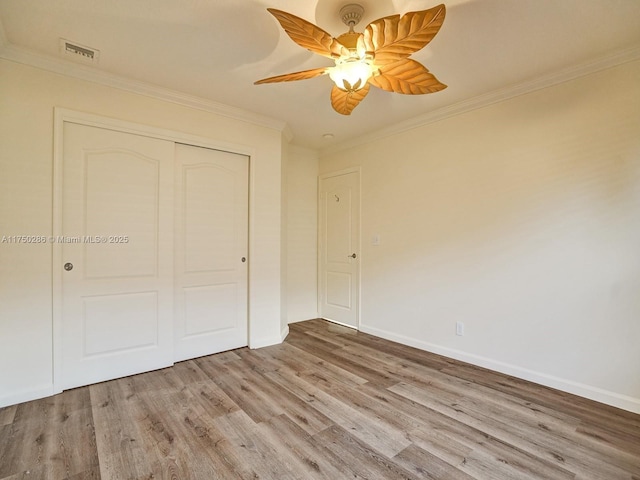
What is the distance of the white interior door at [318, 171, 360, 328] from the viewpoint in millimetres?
4184

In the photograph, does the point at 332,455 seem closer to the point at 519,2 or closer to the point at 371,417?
the point at 371,417

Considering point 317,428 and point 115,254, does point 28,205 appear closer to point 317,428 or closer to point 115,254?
point 115,254

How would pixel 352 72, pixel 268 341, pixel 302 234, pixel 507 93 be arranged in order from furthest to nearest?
pixel 302 234 < pixel 268 341 < pixel 507 93 < pixel 352 72

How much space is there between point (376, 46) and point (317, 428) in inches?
89.6

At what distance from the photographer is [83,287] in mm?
2502

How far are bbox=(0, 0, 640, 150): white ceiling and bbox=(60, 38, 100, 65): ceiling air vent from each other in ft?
0.16

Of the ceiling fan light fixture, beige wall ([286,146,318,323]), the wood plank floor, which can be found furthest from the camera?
beige wall ([286,146,318,323])

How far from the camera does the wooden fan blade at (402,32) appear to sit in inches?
55.2

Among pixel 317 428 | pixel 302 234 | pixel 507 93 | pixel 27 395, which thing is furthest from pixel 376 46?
pixel 27 395

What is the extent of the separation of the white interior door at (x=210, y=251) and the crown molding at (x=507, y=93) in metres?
1.75

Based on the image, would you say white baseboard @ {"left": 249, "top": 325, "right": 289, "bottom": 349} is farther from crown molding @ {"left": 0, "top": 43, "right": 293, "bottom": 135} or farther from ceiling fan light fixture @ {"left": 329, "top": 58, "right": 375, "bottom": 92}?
ceiling fan light fixture @ {"left": 329, "top": 58, "right": 375, "bottom": 92}

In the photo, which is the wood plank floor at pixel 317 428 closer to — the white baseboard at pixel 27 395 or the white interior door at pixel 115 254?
the white baseboard at pixel 27 395

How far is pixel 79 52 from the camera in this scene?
2242mm

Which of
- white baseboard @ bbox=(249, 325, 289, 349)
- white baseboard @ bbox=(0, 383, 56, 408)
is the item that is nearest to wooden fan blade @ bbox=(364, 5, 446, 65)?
white baseboard @ bbox=(249, 325, 289, 349)
